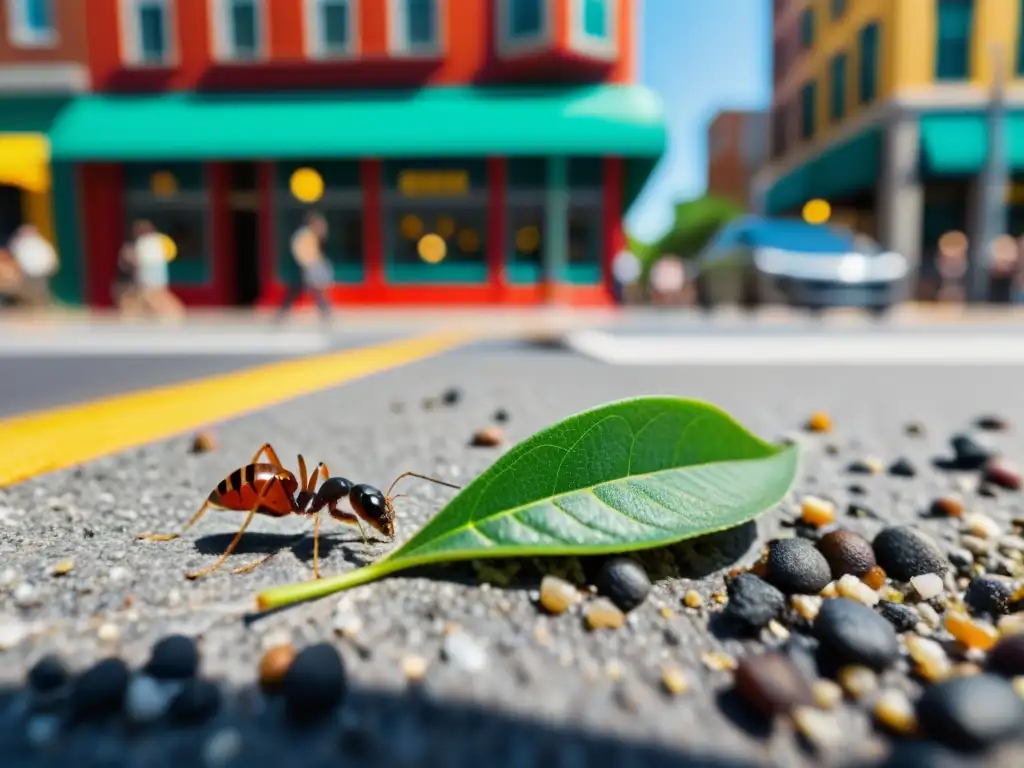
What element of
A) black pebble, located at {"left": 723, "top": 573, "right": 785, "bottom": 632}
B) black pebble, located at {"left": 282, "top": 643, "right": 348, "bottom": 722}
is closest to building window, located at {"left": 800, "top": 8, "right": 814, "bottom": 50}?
black pebble, located at {"left": 723, "top": 573, "right": 785, "bottom": 632}

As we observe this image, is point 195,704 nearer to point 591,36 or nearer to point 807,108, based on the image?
point 591,36

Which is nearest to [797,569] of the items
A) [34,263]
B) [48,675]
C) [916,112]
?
[48,675]

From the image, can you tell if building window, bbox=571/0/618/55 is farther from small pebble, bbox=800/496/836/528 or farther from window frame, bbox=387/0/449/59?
small pebble, bbox=800/496/836/528

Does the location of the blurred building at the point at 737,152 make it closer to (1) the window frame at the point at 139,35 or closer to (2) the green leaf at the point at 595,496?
(1) the window frame at the point at 139,35

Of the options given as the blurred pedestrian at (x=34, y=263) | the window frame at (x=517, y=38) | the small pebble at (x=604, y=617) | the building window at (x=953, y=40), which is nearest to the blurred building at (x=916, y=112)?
the building window at (x=953, y=40)

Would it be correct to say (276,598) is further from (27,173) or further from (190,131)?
(27,173)

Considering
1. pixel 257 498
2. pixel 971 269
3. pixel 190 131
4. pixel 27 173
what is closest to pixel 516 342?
pixel 257 498
